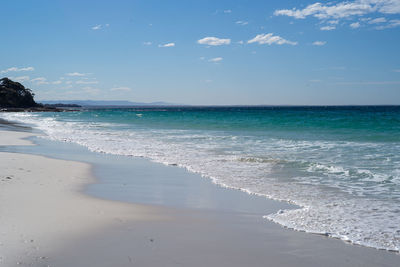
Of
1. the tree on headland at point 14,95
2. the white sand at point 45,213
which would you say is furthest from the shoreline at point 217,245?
the tree on headland at point 14,95

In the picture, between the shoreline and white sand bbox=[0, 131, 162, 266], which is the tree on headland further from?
the shoreline

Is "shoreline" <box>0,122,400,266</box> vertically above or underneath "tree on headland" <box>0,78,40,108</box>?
underneath

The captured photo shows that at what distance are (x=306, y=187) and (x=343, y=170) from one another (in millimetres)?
2752

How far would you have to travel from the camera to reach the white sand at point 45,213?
462 cm

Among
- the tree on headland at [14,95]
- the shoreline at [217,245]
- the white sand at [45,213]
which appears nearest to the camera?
the shoreline at [217,245]

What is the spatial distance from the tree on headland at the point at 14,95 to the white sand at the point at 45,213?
113 metres

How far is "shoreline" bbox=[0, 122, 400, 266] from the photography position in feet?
14.6

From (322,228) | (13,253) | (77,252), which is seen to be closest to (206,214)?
(322,228)

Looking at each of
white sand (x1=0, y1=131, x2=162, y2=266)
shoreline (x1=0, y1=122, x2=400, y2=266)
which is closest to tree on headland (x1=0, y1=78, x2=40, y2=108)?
white sand (x1=0, y1=131, x2=162, y2=266)

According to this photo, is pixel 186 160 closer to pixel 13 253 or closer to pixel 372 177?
pixel 372 177

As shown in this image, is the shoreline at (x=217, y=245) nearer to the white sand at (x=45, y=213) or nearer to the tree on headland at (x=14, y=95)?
the white sand at (x=45, y=213)

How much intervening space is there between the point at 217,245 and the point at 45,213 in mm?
2994

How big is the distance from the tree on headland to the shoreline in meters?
118

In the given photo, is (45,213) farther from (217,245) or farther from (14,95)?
(14,95)
